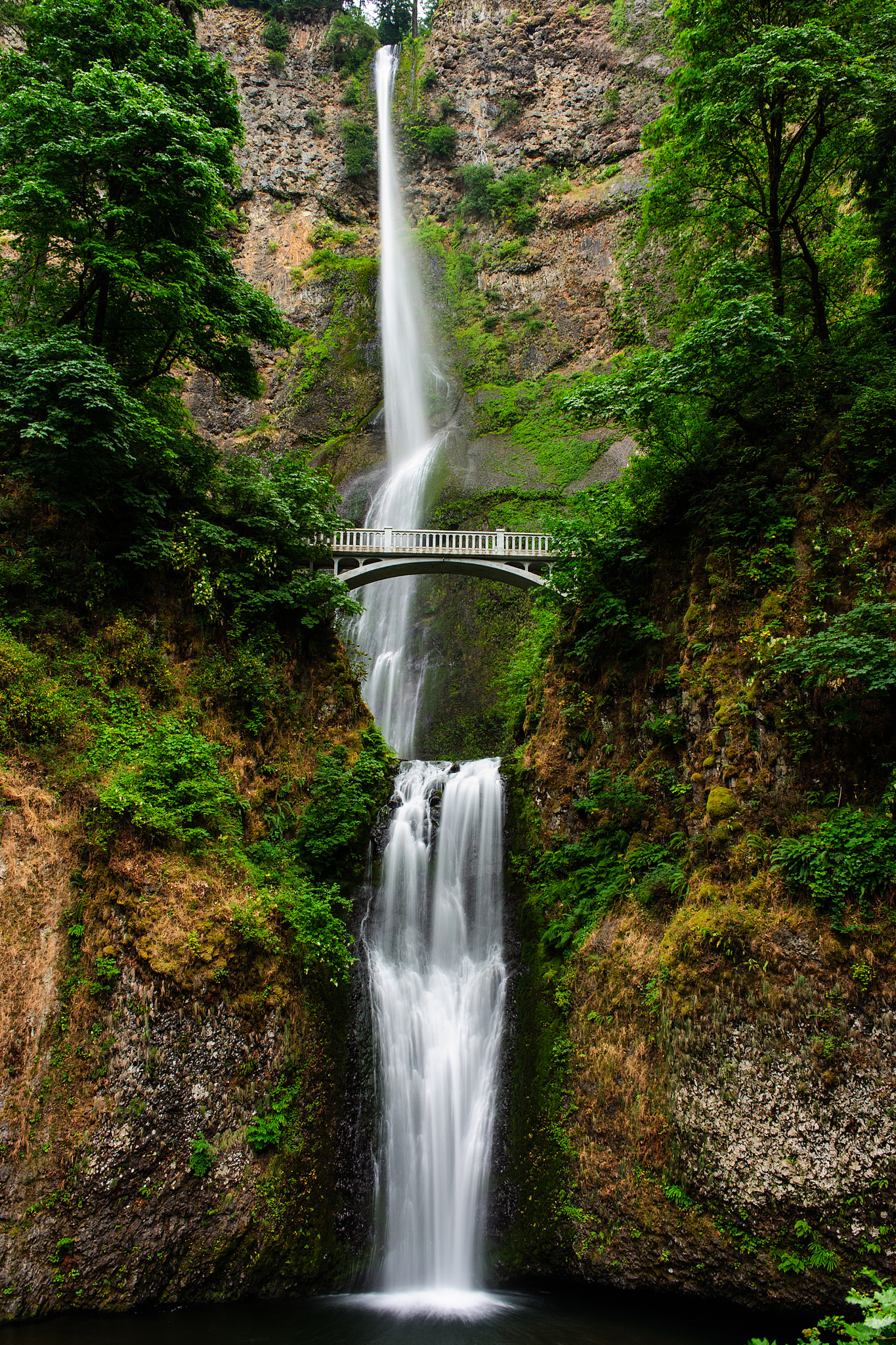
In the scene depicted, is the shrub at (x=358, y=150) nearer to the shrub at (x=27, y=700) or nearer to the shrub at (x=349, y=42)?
the shrub at (x=349, y=42)

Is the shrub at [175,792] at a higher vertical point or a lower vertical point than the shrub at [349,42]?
lower

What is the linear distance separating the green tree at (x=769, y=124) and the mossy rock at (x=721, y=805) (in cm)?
725

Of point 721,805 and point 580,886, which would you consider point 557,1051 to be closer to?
point 580,886

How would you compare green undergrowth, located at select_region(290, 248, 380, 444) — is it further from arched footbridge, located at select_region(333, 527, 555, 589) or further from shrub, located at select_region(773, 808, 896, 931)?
shrub, located at select_region(773, 808, 896, 931)

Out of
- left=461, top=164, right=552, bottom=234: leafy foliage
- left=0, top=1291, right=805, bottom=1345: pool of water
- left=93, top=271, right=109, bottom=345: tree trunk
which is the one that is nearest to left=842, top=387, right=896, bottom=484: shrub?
left=0, top=1291, right=805, bottom=1345: pool of water

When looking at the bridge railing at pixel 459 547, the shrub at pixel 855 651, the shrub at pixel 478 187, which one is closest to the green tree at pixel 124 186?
the bridge railing at pixel 459 547

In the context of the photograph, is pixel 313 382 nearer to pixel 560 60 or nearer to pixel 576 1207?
pixel 560 60

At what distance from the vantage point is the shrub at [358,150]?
35.2 m

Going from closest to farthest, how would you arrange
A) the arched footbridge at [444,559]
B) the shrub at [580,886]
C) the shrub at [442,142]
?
the shrub at [580,886], the arched footbridge at [444,559], the shrub at [442,142]

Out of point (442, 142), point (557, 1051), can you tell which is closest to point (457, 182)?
point (442, 142)

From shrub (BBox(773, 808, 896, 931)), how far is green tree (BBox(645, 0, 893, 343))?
769 cm

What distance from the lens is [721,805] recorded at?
8766 millimetres

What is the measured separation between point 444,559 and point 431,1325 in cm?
1430

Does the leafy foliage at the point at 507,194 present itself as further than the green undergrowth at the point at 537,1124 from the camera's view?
Yes
